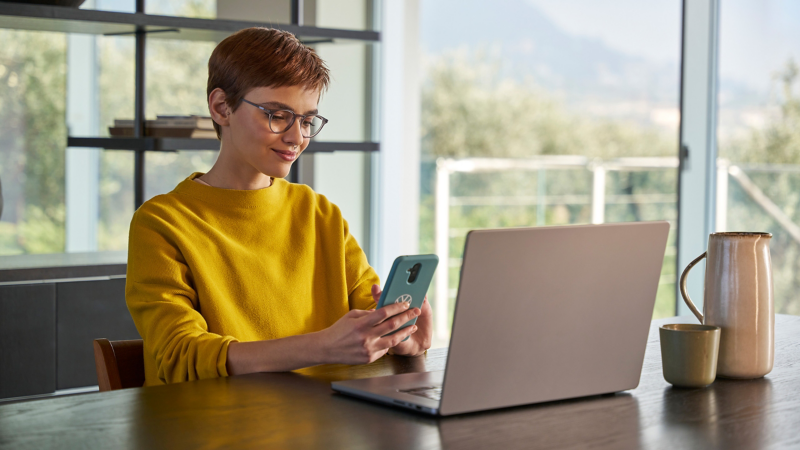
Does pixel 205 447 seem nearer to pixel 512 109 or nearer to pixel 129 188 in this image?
pixel 129 188

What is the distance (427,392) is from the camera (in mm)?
1007

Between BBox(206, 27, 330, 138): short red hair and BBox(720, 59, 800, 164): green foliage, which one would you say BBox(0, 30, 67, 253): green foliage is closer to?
BBox(206, 27, 330, 138): short red hair

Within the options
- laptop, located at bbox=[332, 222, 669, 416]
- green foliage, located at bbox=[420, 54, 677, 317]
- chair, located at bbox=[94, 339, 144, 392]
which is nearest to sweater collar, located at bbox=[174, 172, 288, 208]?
chair, located at bbox=[94, 339, 144, 392]

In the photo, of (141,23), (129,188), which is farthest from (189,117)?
(129,188)

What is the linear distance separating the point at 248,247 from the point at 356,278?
9.6 inches

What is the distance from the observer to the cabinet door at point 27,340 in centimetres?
224

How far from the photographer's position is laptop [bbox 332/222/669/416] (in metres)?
0.91

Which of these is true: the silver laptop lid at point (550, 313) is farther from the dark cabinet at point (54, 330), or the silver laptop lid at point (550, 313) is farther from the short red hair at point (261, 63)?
the dark cabinet at point (54, 330)

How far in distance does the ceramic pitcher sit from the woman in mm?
446

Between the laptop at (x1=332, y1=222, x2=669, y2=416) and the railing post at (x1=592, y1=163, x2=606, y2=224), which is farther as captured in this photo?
the railing post at (x1=592, y1=163, x2=606, y2=224)

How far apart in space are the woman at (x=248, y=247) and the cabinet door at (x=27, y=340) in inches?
39.0

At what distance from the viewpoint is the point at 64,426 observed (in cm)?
87

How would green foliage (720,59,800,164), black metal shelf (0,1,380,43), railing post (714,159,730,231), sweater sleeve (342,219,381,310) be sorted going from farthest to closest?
railing post (714,159,730,231) → green foliage (720,59,800,164) → black metal shelf (0,1,380,43) → sweater sleeve (342,219,381,310)

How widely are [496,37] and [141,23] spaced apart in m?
6.80
